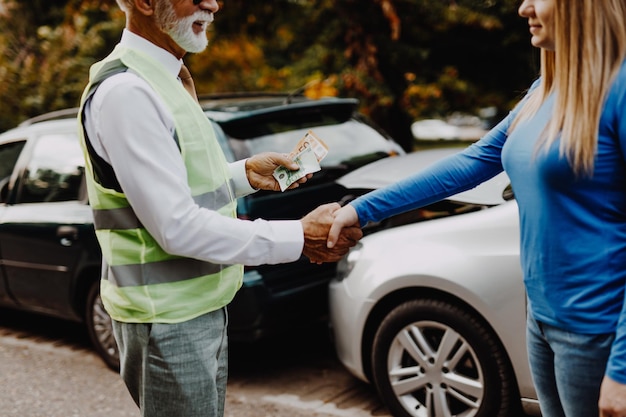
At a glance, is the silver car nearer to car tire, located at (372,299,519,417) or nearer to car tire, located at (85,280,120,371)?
car tire, located at (372,299,519,417)

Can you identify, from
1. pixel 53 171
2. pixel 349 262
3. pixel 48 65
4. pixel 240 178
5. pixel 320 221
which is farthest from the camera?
pixel 48 65

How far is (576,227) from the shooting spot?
1.69 metres

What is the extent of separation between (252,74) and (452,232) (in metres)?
18.2

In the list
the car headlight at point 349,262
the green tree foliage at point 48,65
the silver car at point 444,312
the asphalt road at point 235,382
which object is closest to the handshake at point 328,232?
the silver car at point 444,312

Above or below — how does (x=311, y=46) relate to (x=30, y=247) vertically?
above

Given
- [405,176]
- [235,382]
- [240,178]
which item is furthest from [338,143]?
[240,178]

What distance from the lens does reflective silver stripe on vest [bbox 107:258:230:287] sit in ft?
6.14

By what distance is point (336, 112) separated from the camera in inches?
196

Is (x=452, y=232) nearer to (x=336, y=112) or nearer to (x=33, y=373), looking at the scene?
(x=336, y=112)

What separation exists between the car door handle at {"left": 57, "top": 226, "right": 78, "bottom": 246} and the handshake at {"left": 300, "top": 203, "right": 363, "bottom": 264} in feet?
9.47

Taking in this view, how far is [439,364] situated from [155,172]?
2216 millimetres

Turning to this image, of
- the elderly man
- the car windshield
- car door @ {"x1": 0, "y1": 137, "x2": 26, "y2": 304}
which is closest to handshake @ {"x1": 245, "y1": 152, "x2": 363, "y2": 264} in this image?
the elderly man

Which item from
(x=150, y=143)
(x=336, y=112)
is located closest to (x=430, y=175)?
(x=150, y=143)

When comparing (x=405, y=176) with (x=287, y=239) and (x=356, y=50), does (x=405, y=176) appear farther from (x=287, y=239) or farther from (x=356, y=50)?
(x=356, y=50)
